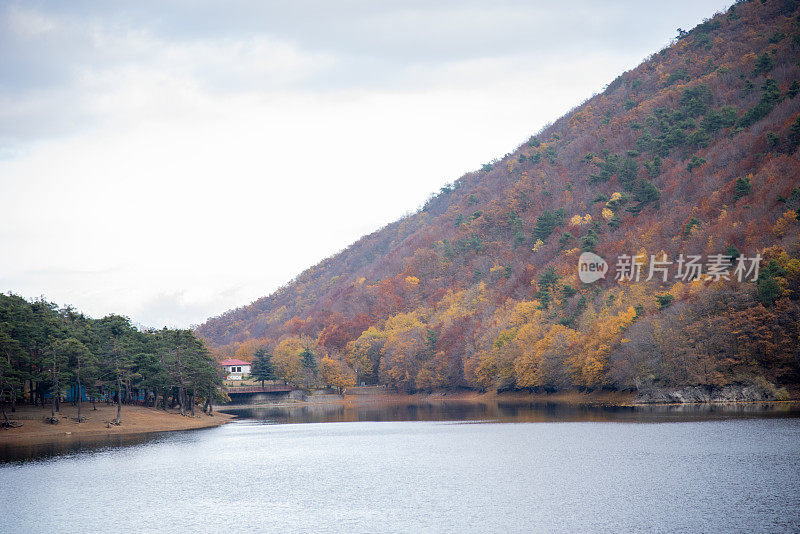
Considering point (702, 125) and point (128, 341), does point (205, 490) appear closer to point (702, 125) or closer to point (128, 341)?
point (128, 341)

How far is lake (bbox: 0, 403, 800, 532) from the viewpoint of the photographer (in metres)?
35.8

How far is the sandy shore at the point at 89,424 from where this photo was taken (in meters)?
76.8

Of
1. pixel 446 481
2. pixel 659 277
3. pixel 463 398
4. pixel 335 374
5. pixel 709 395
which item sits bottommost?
pixel 463 398

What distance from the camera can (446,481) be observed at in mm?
46781

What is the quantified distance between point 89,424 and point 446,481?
5942 centimetres

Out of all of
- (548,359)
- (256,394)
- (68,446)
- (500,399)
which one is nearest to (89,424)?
(68,446)

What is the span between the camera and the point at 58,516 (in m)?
39.7

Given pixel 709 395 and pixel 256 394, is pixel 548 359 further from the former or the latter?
pixel 256 394

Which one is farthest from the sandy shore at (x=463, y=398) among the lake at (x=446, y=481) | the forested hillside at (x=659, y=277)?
the lake at (x=446, y=481)

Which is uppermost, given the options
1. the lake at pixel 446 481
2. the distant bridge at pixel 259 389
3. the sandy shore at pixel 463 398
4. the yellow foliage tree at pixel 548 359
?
the yellow foliage tree at pixel 548 359

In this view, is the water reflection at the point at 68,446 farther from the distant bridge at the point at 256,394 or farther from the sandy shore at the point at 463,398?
the distant bridge at the point at 256,394

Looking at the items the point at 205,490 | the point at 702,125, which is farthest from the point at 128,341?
the point at 702,125

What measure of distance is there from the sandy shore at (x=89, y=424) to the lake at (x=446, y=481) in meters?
10.1

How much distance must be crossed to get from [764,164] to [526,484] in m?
104
